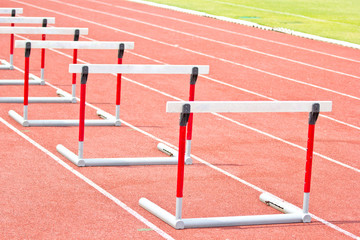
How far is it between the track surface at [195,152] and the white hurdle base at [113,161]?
8 cm

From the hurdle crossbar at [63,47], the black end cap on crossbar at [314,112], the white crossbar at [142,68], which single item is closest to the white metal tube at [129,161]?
the white crossbar at [142,68]

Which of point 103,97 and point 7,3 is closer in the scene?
point 103,97

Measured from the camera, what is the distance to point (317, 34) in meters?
20.1

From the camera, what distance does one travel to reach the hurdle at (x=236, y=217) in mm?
6102

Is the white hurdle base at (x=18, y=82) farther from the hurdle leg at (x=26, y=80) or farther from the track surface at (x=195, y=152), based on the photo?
the hurdle leg at (x=26, y=80)

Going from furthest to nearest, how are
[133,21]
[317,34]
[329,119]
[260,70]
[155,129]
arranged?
[133,21], [317,34], [260,70], [329,119], [155,129]

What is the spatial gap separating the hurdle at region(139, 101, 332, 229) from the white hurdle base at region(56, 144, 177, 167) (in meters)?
1.31

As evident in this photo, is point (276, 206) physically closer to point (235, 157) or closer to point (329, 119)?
point (235, 157)

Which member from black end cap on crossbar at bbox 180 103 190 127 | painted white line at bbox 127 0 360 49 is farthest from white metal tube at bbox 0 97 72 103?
painted white line at bbox 127 0 360 49

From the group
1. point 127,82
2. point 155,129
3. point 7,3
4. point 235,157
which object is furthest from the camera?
point 7,3

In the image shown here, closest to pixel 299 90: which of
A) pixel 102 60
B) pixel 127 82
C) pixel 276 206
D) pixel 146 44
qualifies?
pixel 127 82

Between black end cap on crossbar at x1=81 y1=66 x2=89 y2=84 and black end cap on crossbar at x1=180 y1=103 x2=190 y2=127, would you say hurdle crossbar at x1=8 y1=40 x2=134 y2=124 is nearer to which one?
black end cap on crossbar at x1=81 y1=66 x2=89 y2=84

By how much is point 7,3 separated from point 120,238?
19.5 meters

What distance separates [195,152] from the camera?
8773mm
